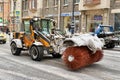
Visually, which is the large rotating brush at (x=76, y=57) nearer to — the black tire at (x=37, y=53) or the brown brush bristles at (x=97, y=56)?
the brown brush bristles at (x=97, y=56)

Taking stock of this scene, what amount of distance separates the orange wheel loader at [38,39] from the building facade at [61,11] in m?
20.4

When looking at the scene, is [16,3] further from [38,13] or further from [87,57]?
[87,57]

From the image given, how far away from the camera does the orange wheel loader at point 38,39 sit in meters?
13.7

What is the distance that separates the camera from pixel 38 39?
1417cm

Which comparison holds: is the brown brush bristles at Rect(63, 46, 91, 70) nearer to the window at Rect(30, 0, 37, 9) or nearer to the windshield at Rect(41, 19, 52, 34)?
the windshield at Rect(41, 19, 52, 34)

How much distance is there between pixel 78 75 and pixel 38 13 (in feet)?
118

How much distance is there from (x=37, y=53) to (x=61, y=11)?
26254 mm

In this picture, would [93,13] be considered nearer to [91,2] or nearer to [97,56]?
[91,2]

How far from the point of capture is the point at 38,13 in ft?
150

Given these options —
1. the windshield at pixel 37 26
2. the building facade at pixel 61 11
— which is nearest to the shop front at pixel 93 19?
the building facade at pixel 61 11

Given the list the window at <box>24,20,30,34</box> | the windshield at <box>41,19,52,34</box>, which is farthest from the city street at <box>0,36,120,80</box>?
the window at <box>24,20,30,34</box>

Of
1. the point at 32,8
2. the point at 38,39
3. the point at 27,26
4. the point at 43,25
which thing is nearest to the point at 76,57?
the point at 38,39

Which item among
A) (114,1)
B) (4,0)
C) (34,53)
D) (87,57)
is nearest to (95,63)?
(87,57)

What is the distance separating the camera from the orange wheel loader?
1373 centimetres
